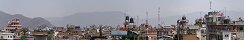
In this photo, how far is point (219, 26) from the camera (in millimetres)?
52844

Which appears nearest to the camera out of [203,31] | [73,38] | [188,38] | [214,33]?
[188,38]

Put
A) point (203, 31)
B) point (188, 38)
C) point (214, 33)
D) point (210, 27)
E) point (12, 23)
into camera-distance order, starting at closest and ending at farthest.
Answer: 1. point (188, 38)
2. point (214, 33)
3. point (210, 27)
4. point (203, 31)
5. point (12, 23)

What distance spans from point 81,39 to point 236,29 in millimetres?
20774

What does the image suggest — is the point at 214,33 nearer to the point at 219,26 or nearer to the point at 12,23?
the point at 219,26

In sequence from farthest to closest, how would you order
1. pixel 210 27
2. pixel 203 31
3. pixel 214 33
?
pixel 203 31
pixel 210 27
pixel 214 33

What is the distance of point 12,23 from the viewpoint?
3201 inches

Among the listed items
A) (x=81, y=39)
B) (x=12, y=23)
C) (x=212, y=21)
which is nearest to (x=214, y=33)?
(x=212, y=21)

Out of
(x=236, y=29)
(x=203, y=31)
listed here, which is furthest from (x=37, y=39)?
(x=236, y=29)

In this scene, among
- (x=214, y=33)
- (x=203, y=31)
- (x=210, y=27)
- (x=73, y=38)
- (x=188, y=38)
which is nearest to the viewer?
(x=188, y=38)

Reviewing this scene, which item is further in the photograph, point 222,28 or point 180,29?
point 180,29

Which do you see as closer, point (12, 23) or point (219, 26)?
point (219, 26)

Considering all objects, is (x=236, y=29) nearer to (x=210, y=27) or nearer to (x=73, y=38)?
(x=210, y=27)

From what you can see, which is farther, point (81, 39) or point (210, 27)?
point (81, 39)

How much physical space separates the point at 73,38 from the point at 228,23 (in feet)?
68.1
